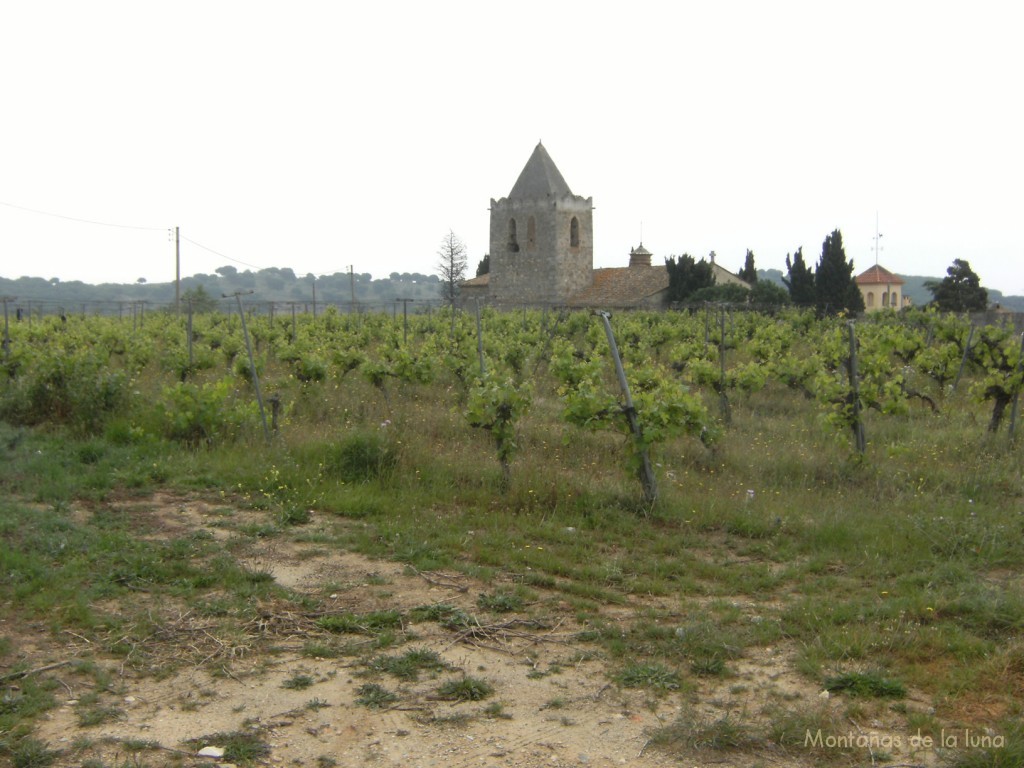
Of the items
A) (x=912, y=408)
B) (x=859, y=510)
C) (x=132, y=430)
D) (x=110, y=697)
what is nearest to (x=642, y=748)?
(x=110, y=697)

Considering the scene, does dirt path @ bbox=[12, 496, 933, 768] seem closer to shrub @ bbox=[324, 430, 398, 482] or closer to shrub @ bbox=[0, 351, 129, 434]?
shrub @ bbox=[324, 430, 398, 482]

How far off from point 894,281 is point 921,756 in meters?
67.6

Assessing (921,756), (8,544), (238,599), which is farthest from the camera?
(8,544)

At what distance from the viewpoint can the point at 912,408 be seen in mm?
13703

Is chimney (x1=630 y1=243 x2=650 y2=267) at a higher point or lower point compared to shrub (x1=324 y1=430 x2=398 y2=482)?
higher

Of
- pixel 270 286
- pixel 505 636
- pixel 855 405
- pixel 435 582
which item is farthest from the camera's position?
pixel 270 286

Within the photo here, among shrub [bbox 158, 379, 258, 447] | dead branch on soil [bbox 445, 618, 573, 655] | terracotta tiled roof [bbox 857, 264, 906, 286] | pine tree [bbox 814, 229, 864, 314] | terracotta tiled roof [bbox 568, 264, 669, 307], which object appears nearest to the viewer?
dead branch on soil [bbox 445, 618, 573, 655]

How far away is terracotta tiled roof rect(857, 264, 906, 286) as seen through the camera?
66125 mm

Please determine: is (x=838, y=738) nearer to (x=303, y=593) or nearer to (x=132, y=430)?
(x=303, y=593)

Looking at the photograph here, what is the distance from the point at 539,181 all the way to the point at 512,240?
3347 millimetres

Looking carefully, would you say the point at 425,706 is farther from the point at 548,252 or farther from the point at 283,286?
the point at 283,286

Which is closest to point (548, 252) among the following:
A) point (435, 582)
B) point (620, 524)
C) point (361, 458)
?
point (361, 458)

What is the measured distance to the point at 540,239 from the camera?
47781mm

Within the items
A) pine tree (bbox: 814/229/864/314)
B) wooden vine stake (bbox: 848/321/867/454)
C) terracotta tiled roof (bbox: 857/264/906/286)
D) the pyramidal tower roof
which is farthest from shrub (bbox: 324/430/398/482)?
terracotta tiled roof (bbox: 857/264/906/286)
